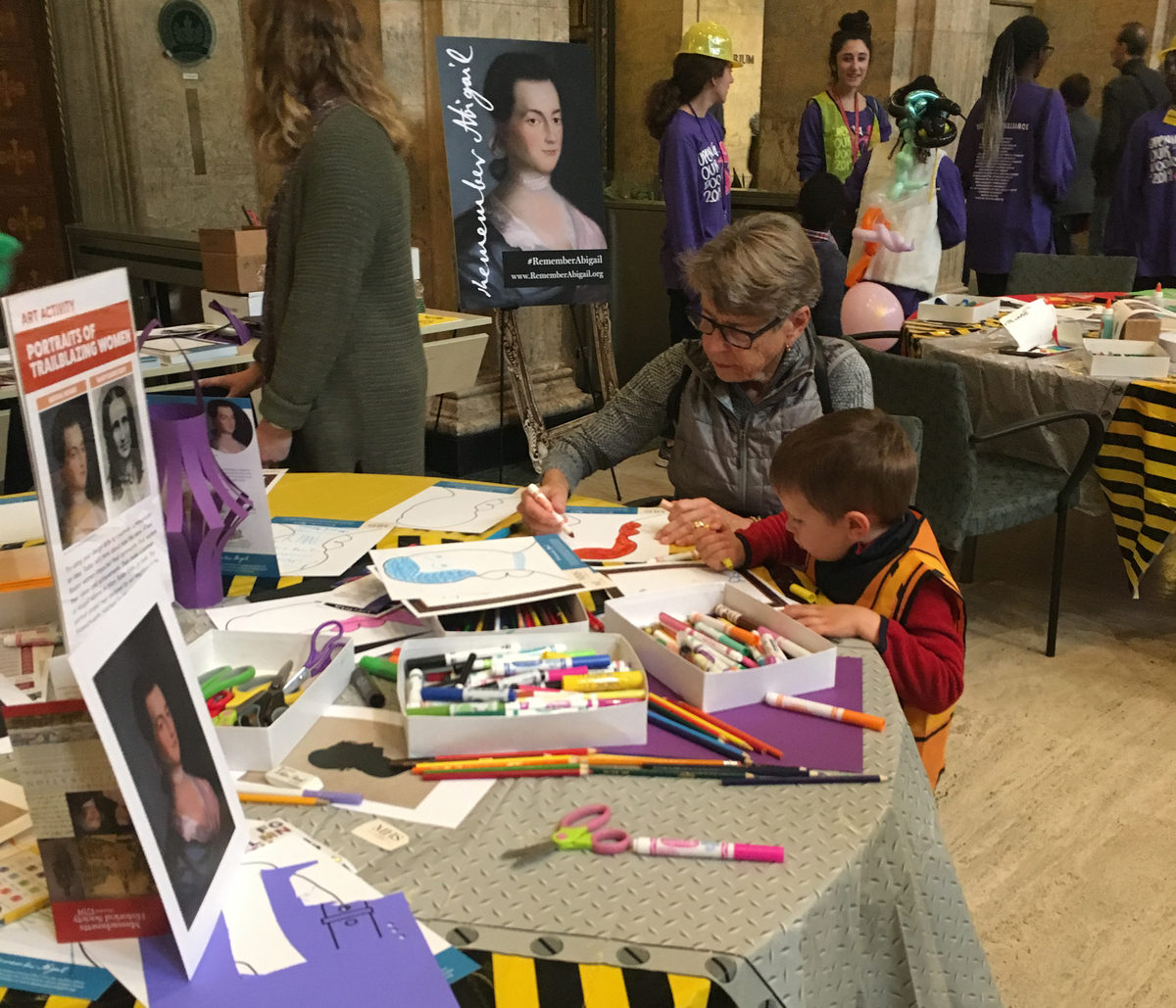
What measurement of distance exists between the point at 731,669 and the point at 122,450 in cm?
64

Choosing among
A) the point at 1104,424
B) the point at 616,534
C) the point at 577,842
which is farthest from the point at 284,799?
the point at 1104,424

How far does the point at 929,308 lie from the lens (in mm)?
3807

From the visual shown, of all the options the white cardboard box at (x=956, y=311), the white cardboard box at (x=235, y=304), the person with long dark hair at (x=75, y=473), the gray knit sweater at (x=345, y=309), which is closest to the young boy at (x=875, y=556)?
the person with long dark hair at (x=75, y=473)

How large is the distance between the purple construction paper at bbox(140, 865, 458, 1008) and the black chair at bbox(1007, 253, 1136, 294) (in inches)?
169

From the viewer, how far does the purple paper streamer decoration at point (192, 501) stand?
1278 mm

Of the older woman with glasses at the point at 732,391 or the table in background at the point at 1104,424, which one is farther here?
the table in background at the point at 1104,424

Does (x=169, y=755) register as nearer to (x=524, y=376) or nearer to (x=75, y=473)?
(x=75, y=473)

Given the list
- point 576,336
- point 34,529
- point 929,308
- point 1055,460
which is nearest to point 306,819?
point 34,529

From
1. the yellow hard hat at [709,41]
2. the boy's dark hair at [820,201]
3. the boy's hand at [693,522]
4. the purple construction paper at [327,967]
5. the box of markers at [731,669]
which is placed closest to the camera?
the purple construction paper at [327,967]

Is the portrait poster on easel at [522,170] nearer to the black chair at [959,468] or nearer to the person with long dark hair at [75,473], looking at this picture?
the black chair at [959,468]

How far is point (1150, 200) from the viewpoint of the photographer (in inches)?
194

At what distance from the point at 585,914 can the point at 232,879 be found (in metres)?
0.28

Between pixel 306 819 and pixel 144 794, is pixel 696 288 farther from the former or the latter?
pixel 144 794

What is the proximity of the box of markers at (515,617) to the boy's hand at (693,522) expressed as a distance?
29 cm
